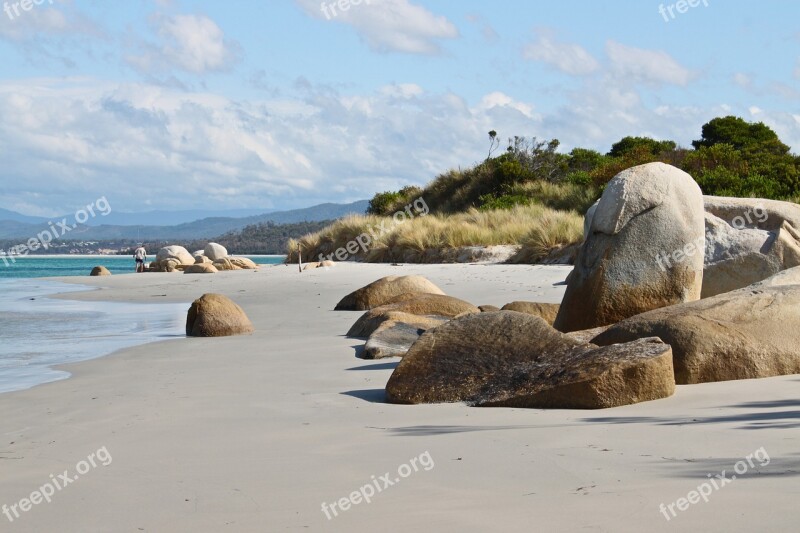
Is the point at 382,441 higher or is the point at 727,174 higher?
the point at 727,174

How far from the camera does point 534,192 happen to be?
37188 mm

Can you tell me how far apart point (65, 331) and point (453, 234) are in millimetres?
16367

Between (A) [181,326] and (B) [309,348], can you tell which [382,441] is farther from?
(A) [181,326]

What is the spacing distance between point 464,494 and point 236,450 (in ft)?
A: 5.30

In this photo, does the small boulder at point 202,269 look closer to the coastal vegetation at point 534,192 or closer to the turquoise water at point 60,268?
the coastal vegetation at point 534,192

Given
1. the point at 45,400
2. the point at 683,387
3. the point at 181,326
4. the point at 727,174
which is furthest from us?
the point at 727,174

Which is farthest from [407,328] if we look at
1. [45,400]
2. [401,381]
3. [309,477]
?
[309,477]

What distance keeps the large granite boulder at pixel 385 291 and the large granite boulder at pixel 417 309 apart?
213cm

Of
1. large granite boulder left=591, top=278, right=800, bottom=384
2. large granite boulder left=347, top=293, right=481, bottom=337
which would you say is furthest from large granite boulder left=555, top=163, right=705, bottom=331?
large granite boulder left=347, top=293, right=481, bottom=337

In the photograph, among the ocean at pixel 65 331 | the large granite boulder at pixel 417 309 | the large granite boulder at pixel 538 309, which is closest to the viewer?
the ocean at pixel 65 331

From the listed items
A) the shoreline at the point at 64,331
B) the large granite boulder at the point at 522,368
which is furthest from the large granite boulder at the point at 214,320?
the large granite boulder at the point at 522,368

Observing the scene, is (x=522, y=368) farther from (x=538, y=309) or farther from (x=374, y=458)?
(x=538, y=309)

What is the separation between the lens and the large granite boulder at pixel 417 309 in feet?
35.4

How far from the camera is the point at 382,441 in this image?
506 centimetres
